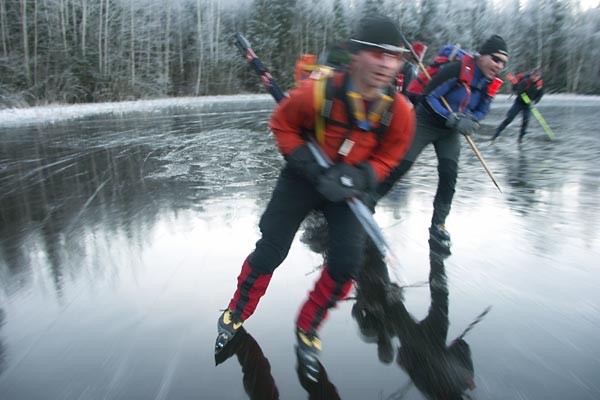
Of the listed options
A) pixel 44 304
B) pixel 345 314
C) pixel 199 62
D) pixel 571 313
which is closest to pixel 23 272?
pixel 44 304

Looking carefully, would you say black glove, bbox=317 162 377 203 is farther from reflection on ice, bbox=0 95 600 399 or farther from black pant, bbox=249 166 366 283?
reflection on ice, bbox=0 95 600 399

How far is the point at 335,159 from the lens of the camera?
249 centimetres

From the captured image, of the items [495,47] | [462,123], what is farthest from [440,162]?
[495,47]

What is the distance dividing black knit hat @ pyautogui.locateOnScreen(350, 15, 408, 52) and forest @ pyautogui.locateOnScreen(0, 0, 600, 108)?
29.1 metres

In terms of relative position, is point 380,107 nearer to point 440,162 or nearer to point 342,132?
point 342,132

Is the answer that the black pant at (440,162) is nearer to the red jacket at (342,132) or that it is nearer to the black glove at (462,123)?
the black glove at (462,123)

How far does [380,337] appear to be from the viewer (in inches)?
110

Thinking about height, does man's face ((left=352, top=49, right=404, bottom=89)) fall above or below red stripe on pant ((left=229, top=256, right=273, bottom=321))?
above

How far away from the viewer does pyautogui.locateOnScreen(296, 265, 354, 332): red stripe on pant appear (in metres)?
2.60

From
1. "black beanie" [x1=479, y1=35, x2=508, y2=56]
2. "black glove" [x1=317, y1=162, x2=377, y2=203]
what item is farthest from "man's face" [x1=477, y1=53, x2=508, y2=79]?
"black glove" [x1=317, y1=162, x2=377, y2=203]

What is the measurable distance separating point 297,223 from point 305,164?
1.35 feet

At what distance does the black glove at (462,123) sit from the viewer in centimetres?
416

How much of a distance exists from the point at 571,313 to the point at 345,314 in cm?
148

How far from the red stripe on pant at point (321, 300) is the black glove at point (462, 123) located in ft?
7.27
